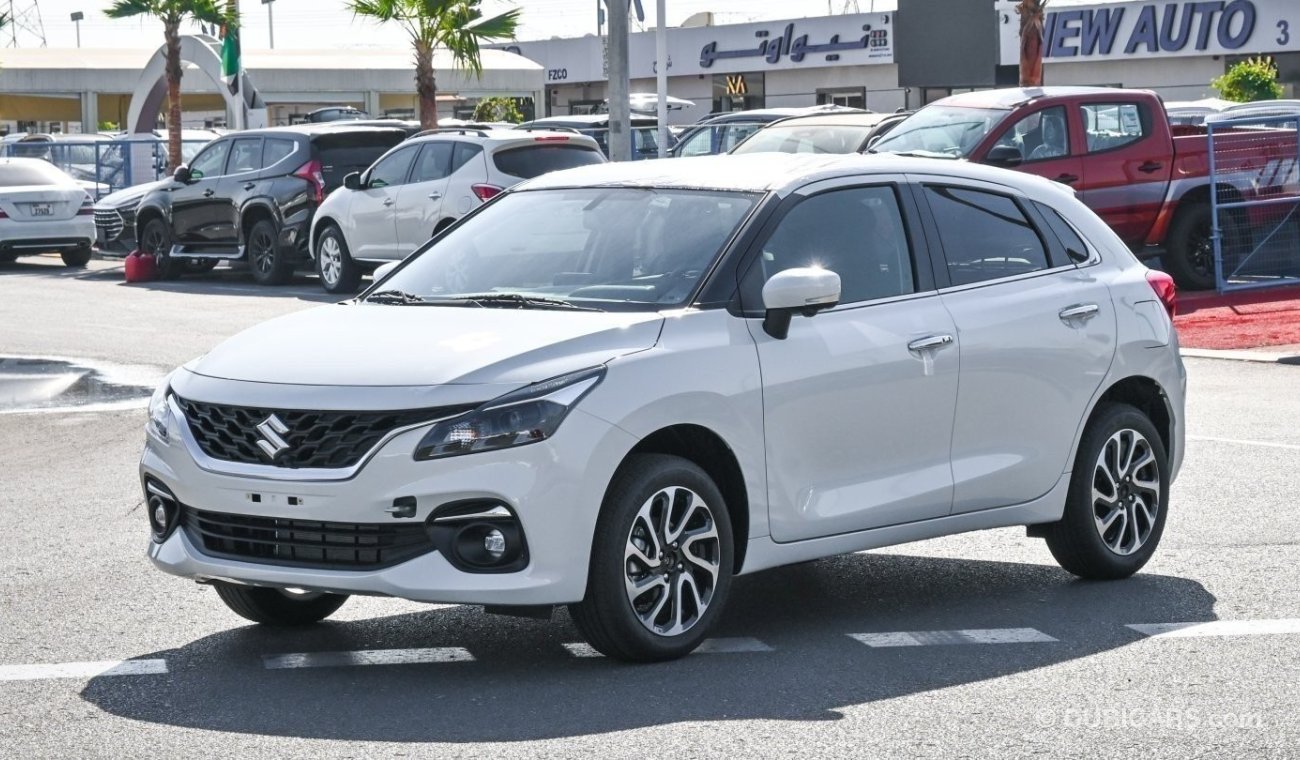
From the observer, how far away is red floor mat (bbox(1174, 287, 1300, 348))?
1706 cm

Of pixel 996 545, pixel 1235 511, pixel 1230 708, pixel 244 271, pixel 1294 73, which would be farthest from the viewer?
pixel 1294 73

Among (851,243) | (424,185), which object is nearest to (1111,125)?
(424,185)

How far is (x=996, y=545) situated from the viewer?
8.66 meters

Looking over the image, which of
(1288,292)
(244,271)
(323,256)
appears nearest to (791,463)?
(1288,292)

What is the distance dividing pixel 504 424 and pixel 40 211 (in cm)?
2372

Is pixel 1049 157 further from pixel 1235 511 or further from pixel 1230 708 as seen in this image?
pixel 1230 708

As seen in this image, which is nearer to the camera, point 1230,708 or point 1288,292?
point 1230,708

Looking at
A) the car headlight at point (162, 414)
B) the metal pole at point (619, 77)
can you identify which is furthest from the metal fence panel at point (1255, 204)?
the car headlight at point (162, 414)

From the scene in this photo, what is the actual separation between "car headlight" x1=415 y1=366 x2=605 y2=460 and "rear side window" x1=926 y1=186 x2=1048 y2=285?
6.55 feet

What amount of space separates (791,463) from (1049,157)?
13339 millimetres

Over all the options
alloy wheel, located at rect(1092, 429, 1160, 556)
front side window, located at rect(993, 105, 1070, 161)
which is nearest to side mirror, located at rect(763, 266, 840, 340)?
alloy wheel, located at rect(1092, 429, 1160, 556)

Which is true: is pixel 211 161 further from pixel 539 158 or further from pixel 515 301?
pixel 515 301

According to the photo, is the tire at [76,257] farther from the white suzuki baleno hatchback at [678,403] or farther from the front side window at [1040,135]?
the white suzuki baleno hatchback at [678,403]

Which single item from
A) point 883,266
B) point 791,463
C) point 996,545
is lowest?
point 996,545
